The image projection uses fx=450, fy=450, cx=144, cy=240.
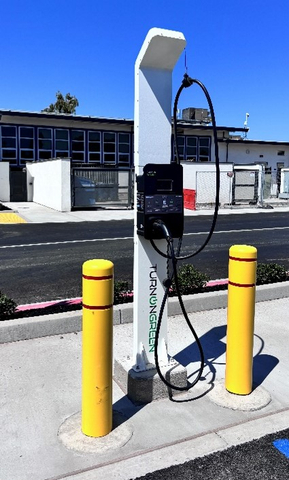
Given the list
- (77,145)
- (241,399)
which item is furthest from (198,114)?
(241,399)

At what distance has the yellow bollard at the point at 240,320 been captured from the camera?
12.4ft

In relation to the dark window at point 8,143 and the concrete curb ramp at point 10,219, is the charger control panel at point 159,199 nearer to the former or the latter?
the concrete curb ramp at point 10,219

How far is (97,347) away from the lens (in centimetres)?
318

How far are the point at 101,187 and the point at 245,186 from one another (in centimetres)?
910

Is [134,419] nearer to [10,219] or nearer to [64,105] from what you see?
[10,219]

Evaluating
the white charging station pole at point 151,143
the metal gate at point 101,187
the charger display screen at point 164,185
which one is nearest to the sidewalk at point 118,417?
the white charging station pole at point 151,143

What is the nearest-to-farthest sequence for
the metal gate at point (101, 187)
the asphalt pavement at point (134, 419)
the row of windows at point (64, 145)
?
the asphalt pavement at point (134, 419) < the metal gate at point (101, 187) < the row of windows at point (64, 145)

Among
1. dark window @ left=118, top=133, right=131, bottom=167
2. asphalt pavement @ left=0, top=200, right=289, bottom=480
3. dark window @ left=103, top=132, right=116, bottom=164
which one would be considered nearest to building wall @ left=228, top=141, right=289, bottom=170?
dark window @ left=118, top=133, right=131, bottom=167

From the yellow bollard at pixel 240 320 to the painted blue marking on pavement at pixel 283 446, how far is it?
67 cm

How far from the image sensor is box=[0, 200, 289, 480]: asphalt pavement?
9.52ft

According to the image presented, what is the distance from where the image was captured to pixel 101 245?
39.1 ft

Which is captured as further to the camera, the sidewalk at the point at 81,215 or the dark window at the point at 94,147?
the dark window at the point at 94,147

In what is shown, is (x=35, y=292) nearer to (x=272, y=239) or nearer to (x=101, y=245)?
(x=101, y=245)

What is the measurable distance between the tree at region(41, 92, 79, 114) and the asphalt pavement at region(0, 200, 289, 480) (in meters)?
57.4
